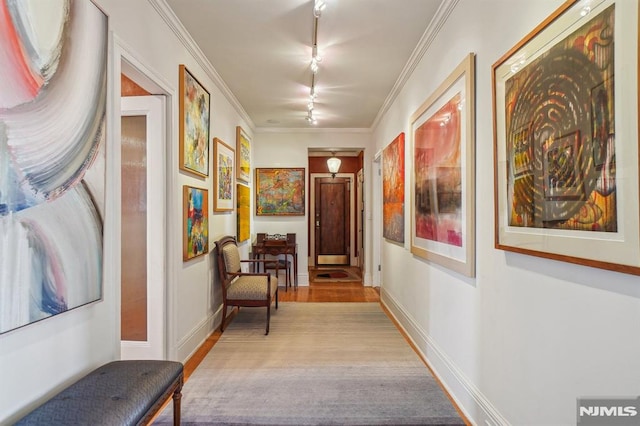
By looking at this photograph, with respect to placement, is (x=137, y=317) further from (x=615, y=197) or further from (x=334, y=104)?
(x=334, y=104)

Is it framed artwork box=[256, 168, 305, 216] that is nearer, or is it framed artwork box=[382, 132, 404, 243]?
framed artwork box=[382, 132, 404, 243]

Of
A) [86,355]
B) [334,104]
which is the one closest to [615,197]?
[86,355]

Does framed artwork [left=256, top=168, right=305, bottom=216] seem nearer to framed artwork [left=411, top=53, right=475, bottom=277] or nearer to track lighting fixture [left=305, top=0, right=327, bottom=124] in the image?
track lighting fixture [left=305, top=0, right=327, bottom=124]

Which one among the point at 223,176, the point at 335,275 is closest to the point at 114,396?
the point at 223,176

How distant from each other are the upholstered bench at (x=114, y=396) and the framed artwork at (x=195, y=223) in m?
1.22

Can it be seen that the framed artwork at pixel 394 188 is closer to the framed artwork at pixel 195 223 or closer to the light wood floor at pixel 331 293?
the light wood floor at pixel 331 293

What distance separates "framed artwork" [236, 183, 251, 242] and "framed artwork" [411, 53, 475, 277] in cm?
257

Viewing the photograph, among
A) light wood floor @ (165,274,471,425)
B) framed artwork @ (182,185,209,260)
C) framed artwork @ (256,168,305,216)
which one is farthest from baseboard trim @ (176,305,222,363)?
framed artwork @ (256,168,305,216)

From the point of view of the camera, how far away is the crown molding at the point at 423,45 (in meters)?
2.26

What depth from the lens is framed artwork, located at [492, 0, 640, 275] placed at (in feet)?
3.13

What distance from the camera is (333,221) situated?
8.04 m

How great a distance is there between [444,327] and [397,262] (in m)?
1.49

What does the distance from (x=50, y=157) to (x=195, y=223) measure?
161 centimetres

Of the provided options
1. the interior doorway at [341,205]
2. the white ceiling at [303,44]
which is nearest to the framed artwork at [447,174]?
the white ceiling at [303,44]
